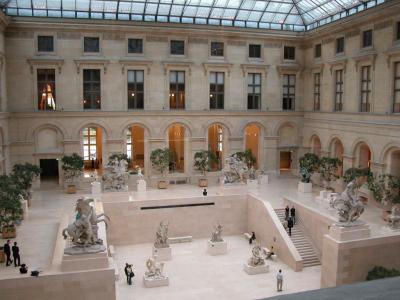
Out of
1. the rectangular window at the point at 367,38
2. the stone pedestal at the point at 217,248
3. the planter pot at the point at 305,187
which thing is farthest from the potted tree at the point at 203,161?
the rectangular window at the point at 367,38

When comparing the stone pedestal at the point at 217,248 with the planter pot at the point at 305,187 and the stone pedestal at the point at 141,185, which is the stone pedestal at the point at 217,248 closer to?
the stone pedestal at the point at 141,185

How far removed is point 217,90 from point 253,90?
10.9ft

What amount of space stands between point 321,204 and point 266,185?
7.58 meters

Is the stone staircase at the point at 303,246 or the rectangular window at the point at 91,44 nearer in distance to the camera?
the stone staircase at the point at 303,246

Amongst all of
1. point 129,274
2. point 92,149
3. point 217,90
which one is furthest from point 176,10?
point 129,274

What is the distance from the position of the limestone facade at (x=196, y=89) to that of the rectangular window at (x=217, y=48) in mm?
359

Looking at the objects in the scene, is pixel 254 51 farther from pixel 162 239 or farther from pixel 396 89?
pixel 162 239

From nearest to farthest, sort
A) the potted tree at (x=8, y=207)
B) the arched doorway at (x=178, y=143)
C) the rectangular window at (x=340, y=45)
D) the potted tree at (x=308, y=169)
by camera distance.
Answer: the potted tree at (x=8, y=207)
the potted tree at (x=308, y=169)
the rectangular window at (x=340, y=45)
the arched doorway at (x=178, y=143)

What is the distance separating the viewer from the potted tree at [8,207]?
→ 20656 millimetres

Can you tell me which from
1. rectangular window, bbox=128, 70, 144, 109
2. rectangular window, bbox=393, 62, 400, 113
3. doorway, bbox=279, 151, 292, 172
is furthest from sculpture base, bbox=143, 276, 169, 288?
doorway, bbox=279, 151, 292, 172

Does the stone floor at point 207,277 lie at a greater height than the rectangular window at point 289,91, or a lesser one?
lesser

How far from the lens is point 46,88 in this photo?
35531 mm

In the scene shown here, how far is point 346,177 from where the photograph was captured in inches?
1187

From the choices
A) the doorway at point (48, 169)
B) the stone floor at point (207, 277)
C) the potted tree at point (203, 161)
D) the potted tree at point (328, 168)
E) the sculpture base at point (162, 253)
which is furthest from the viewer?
the doorway at point (48, 169)
